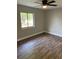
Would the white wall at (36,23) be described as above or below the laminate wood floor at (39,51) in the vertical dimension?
above

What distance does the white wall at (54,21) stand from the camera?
7407 millimetres

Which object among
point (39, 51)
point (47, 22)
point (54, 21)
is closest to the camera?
point (39, 51)

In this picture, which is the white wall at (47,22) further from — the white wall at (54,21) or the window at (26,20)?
the window at (26,20)

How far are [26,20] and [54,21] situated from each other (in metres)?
2.74

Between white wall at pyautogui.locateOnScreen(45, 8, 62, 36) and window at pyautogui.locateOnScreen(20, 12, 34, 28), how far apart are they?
1.98 metres

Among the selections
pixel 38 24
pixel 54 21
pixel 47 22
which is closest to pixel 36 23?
pixel 38 24

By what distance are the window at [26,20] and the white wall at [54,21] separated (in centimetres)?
198

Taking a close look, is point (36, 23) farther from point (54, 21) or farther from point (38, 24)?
point (54, 21)

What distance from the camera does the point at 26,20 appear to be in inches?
255

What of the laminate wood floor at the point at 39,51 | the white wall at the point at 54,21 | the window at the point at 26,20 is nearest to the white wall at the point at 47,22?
the white wall at the point at 54,21

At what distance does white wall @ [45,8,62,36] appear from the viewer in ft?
24.3
